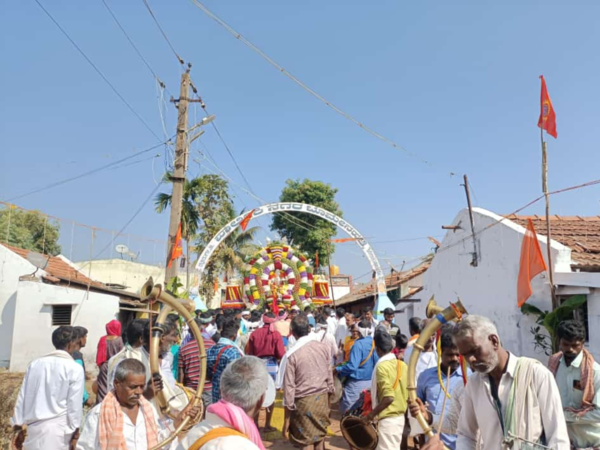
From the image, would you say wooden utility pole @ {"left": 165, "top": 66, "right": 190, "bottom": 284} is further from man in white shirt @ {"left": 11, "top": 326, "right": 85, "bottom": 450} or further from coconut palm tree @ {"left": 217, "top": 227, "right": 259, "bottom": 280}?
coconut palm tree @ {"left": 217, "top": 227, "right": 259, "bottom": 280}

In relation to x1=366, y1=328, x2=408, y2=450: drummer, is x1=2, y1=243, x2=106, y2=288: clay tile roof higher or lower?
higher

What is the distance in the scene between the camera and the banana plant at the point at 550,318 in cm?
813

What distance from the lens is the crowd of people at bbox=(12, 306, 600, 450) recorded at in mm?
2734

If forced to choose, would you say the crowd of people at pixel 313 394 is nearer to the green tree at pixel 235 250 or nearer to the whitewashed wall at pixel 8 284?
the whitewashed wall at pixel 8 284

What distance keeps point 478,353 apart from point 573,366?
1.85 m

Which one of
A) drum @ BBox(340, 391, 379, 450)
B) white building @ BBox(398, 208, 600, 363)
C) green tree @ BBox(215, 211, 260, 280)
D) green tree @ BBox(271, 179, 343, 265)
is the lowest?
drum @ BBox(340, 391, 379, 450)

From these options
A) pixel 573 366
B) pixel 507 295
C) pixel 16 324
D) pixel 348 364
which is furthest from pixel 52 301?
pixel 573 366

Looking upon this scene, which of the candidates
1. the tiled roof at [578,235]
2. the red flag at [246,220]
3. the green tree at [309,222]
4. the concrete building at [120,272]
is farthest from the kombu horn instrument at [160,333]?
the green tree at [309,222]

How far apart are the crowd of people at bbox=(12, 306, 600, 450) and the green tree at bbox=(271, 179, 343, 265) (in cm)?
2750

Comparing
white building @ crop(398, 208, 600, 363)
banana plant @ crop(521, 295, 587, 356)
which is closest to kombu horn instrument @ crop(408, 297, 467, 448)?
banana plant @ crop(521, 295, 587, 356)

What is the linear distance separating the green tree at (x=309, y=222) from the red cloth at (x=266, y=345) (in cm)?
2586

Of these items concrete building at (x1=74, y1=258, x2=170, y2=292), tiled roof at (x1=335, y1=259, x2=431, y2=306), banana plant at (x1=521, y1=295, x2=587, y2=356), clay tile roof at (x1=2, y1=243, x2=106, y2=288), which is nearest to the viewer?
banana plant at (x1=521, y1=295, x2=587, y2=356)

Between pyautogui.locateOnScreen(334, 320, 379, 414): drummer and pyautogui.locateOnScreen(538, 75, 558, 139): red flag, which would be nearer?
pyautogui.locateOnScreen(334, 320, 379, 414): drummer

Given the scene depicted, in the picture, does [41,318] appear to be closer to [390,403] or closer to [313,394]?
[313,394]
